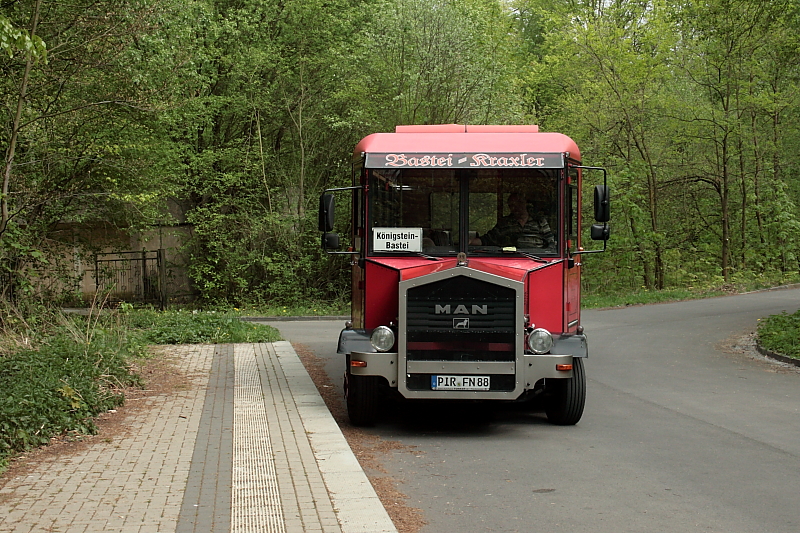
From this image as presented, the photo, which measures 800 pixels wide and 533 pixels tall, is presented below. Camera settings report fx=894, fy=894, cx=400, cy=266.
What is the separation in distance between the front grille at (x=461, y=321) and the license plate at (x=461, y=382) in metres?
0.18

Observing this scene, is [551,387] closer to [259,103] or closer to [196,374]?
[196,374]

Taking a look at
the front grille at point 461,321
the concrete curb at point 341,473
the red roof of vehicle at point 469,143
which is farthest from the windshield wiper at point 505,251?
the concrete curb at point 341,473

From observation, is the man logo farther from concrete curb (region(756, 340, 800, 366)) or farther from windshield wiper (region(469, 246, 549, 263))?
concrete curb (region(756, 340, 800, 366))

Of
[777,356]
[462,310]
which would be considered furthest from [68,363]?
[777,356]

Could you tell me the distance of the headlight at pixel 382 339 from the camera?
8578 millimetres

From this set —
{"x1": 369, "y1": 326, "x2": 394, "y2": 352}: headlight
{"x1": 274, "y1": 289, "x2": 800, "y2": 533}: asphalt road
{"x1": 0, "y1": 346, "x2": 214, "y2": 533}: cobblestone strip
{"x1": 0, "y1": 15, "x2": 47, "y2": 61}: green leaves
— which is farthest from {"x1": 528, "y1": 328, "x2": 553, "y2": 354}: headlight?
{"x1": 0, "y1": 15, "x2": 47, "y2": 61}: green leaves

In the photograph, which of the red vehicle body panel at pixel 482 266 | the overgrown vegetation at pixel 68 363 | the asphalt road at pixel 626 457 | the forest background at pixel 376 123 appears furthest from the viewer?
the forest background at pixel 376 123

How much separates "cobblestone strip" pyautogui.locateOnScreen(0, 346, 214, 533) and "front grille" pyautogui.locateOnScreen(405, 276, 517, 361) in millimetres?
2305

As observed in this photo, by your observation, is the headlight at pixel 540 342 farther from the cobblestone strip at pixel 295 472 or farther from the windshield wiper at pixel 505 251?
the cobblestone strip at pixel 295 472

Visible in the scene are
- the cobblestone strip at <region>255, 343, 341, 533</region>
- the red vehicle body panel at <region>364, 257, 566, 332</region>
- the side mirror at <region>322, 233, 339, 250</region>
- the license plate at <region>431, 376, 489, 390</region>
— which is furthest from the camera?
the side mirror at <region>322, 233, 339, 250</region>

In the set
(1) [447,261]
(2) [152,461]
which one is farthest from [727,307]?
(2) [152,461]

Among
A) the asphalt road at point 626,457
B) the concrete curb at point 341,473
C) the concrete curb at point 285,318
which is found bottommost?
the concrete curb at point 285,318

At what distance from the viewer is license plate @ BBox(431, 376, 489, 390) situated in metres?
8.44

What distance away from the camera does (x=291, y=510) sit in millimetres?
5598
